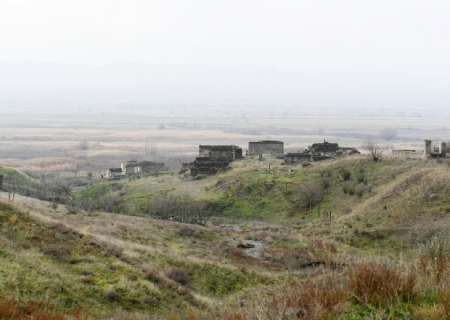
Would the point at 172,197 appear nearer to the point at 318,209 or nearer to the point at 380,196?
the point at 318,209

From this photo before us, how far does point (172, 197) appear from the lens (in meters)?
41.5

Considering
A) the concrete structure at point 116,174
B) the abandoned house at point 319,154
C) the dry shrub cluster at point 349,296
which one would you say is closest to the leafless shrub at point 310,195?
the abandoned house at point 319,154

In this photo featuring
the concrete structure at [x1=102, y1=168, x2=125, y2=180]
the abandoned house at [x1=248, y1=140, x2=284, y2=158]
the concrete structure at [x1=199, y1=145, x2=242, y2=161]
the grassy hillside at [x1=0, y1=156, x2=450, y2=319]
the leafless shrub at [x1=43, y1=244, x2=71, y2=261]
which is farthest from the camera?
the concrete structure at [x1=102, y1=168, x2=125, y2=180]

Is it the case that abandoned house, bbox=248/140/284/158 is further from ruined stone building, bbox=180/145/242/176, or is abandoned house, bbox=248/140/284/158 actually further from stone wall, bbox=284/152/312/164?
stone wall, bbox=284/152/312/164

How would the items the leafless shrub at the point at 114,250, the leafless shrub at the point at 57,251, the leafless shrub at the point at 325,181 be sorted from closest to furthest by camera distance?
1. the leafless shrub at the point at 57,251
2. the leafless shrub at the point at 114,250
3. the leafless shrub at the point at 325,181

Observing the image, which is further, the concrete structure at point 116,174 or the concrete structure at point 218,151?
the concrete structure at point 116,174

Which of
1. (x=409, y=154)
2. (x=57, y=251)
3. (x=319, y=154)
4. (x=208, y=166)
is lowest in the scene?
(x=208, y=166)

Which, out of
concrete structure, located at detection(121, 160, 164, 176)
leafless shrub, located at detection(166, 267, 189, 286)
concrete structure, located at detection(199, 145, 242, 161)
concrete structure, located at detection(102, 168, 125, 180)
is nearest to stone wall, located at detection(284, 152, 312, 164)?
concrete structure, located at detection(199, 145, 242, 161)

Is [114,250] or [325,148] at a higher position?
[325,148]

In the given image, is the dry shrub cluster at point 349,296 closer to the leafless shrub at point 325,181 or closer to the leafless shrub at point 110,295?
the leafless shrub at point 110,295

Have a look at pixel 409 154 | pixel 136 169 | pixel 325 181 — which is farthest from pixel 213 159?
pixel 409 154

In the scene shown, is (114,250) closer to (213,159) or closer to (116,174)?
(213,159)

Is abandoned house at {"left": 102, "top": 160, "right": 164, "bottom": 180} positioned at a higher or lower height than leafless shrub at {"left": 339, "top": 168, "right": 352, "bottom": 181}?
lower

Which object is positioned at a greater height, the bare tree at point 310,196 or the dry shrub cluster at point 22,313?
the dry shrub cluster at point 22,313
